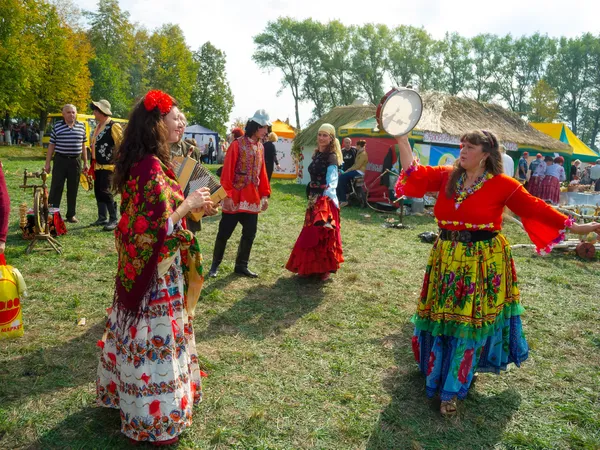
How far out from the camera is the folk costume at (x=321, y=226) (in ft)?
18.8

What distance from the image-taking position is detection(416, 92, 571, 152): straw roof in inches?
556

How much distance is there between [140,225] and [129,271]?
0.92 feet

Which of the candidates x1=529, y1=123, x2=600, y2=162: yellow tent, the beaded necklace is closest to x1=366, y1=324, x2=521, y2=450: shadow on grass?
the beaded necklace

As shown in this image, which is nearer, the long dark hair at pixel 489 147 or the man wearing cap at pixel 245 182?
the long dark hair at pixel 489 147

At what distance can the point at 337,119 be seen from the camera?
17.5 m

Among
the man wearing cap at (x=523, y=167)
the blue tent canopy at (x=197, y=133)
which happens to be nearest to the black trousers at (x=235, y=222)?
the man wearing cap at (x=523, y=167)

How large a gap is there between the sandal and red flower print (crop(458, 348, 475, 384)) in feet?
0.54

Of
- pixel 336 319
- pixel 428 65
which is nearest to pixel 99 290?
pixel 336 319

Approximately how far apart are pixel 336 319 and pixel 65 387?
2.53 metres

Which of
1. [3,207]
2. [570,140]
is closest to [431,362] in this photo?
[3,207]

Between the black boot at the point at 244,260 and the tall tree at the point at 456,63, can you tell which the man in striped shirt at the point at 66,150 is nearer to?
the black boot at the point at 244,260

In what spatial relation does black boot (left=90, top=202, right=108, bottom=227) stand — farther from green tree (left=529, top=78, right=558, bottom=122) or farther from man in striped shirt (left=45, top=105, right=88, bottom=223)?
green tree (left=529, top=78, right=558, bottom=122)

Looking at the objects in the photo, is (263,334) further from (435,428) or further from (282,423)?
(435,428)

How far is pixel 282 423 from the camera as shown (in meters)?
3.05
